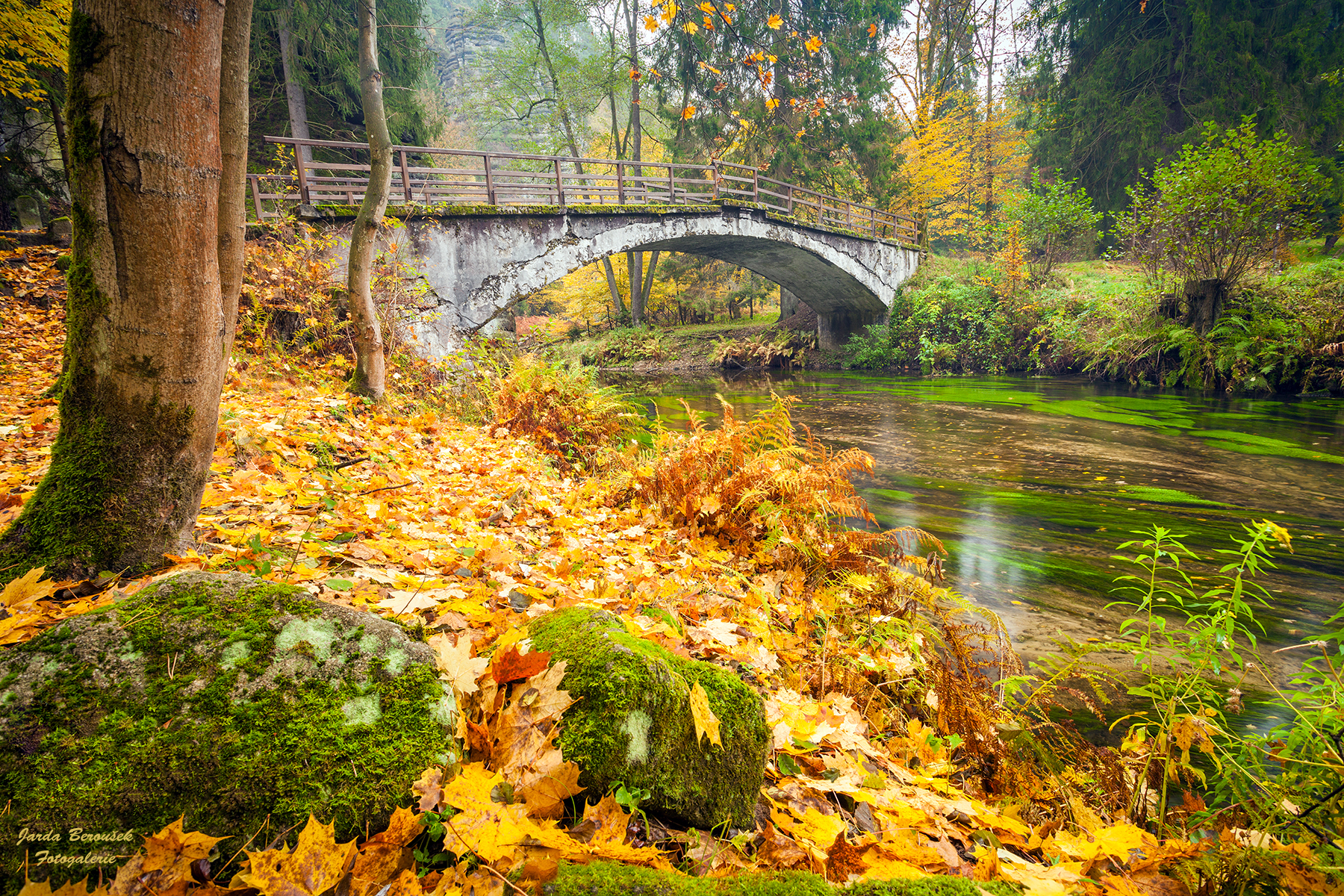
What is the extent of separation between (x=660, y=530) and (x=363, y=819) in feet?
11.3

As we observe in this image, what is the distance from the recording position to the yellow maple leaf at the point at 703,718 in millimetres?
1513

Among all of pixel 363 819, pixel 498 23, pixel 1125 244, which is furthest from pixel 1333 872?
pixel 498 23

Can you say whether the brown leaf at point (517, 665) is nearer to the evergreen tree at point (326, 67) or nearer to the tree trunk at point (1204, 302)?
the tree trunk at point (1204, 302)

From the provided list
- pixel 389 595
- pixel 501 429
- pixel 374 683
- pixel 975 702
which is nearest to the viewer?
pixel 374 683

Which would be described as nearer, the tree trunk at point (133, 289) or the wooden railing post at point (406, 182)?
the tree trunk at point (133, 289)

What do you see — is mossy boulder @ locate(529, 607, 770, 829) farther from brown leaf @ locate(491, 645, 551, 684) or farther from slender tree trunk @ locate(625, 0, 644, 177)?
slender tree trunk @ locate(625, 0, 644, 177)

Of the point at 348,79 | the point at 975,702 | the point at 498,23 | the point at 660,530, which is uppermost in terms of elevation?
the point at 498,23

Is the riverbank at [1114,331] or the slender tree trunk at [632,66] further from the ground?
the slender tree trunk at [632,66]

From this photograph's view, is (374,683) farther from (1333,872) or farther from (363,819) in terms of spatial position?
(1333,872)

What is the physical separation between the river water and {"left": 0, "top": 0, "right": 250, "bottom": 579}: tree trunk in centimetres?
451

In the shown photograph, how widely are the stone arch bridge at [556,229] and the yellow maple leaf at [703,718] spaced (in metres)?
7.47

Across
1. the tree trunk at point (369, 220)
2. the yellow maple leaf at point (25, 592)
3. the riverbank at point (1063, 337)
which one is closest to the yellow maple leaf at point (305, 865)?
the yellow maple leaf at point (25, 592)

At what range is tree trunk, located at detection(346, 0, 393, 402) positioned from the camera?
587 cm

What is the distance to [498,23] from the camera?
77.8 ft
